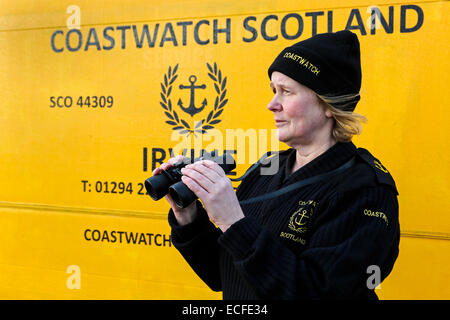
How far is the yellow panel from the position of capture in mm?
2213

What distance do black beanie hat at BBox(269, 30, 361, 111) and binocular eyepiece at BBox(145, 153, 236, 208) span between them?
0.36 meters

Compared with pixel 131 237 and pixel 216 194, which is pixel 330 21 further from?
pixel 131 237

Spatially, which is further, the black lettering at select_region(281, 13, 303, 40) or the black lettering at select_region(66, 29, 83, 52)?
the black lettering at select_region(66, 29, 83, 52)

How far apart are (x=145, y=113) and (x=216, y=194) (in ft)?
5.45

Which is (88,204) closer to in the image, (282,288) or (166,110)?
(166,110)

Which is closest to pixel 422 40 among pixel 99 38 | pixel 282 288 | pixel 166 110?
pixel 166 110

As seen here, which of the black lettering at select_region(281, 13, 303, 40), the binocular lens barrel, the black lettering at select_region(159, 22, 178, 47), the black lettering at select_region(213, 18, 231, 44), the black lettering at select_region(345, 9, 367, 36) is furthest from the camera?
the black lettering at select_region(159, 22, 178, 47)

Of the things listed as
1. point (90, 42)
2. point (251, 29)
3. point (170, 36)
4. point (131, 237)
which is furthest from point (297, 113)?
point (90, 42)

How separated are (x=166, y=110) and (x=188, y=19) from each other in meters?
0.55

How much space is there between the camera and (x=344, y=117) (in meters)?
1.33

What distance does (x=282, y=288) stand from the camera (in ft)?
3.64

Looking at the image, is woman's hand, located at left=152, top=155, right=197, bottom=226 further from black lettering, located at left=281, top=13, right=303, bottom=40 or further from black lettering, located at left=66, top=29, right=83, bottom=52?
black lettering, located at left=66, top=29, right=83, bottom=52

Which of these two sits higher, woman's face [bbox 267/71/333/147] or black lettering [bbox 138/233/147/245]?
woman's face [bbox 267/71/333/147]

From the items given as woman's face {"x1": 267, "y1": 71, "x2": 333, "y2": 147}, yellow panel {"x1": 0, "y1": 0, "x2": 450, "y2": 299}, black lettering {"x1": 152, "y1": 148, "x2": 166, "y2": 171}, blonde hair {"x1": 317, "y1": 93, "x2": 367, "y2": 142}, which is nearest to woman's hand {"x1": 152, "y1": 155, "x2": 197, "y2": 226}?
woman's face {"x1": 267, "y1": 71, "x2": 333, "y2": 147}
